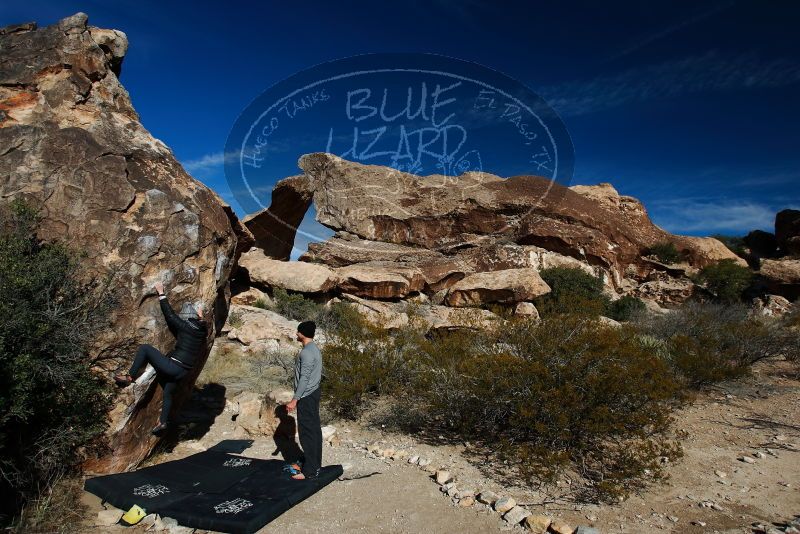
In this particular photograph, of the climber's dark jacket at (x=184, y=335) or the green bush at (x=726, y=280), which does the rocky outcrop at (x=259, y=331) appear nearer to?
the climber's dark jacket at (x=184, y=335)

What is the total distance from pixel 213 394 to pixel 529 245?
627 inches

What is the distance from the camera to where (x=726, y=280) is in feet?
68.8

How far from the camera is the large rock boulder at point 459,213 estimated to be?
20.9 meters

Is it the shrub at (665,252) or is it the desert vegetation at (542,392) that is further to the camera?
the shrub at (665,252)

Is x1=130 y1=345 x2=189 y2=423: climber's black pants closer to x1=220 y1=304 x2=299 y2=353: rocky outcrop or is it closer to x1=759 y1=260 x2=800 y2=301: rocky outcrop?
x1=220 y1=304 x2=299 y2=353: rocky outcrop

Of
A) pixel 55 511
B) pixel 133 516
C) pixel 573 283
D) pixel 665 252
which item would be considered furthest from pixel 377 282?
pixel 665 252

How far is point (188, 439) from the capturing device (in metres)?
5.56

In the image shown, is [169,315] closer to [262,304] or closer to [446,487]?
[446,487]

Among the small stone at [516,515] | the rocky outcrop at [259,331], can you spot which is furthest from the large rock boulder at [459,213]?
the small stone at [516,515]

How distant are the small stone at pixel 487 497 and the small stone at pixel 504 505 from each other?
0.06 meters

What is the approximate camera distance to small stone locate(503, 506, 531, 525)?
11.7 ft

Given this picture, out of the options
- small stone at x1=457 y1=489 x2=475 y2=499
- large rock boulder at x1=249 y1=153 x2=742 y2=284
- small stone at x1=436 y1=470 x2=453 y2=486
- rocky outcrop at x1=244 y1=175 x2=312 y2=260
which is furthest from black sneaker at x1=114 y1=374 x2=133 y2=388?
large rock boulder at x1=249 y1=153 x2=742 y2=284

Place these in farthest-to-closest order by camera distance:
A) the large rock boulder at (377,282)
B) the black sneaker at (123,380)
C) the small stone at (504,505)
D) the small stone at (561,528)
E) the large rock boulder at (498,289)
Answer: the large rock boulder at (377,282) → the large rock boulder at (498,289) → the black sneaker at (123,380) → the small stone at (504,505) → the small stone at (561,528)

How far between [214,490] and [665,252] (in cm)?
2413
